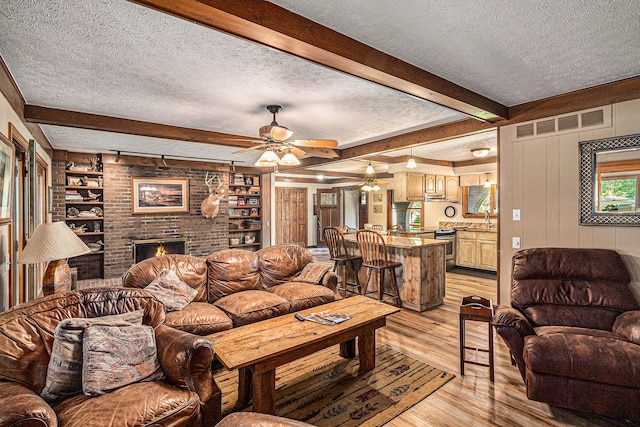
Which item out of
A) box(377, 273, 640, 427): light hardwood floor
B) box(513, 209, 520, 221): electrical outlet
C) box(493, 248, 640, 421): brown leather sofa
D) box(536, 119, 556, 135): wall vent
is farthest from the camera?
box(513, 209, 520, 221): electrical outlet

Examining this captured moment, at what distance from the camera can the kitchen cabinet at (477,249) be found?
21.0ft

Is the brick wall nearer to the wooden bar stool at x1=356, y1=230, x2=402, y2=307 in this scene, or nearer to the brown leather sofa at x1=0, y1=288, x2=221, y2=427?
the wooden bar stool at x1=356, y1=230, x2=402, y2=307

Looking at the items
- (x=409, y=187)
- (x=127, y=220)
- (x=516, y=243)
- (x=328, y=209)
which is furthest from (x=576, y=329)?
(x=328, y=209)

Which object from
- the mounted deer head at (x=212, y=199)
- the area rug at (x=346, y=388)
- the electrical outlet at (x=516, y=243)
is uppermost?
the mounted deer head at (x=212, y=199)

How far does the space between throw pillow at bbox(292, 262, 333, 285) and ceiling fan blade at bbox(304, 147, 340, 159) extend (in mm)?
2159

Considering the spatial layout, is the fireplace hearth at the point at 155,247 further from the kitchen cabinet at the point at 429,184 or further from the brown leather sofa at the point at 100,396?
the kitchen cabinet at the point at 429,184

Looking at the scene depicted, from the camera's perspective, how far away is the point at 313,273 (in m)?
3.88

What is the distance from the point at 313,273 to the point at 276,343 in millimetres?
1759

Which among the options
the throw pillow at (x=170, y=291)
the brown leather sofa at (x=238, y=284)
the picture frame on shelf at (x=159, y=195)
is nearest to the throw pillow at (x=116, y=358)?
the brown leather sofa at (x=238, y=284)

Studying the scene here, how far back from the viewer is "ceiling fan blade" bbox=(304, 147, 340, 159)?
5.35 m

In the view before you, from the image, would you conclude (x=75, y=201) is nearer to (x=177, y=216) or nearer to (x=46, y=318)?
(x=177, y=216)

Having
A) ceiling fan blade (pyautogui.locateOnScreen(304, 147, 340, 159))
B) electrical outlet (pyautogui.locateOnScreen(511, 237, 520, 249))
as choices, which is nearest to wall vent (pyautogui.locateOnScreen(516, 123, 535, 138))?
electrical outlet (pyautogui.locateOnScreen(511, 237, 520, 249))

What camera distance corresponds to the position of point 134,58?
7.45 ft

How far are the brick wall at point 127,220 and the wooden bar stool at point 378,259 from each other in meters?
4.20
